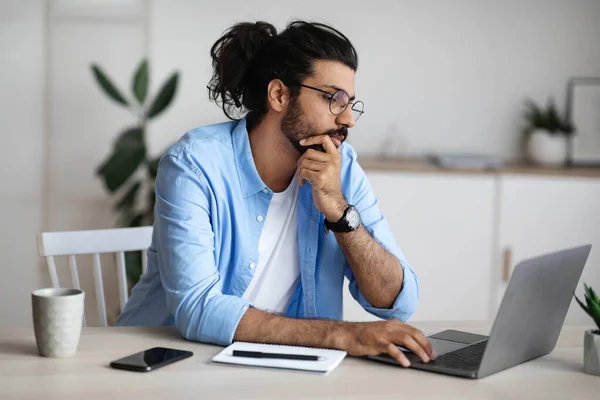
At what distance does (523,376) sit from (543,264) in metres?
0.21

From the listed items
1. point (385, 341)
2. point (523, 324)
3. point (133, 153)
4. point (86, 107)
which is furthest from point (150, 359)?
point (86, 107)

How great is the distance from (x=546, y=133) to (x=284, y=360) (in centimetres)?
304

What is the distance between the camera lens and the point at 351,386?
135 cm

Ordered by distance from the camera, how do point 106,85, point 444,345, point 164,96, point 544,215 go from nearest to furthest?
point 444,345, point 106,85, point 164,96, point 544,215

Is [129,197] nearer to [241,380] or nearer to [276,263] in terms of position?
[276,263]

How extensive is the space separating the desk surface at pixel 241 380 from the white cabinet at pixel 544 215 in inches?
93.1

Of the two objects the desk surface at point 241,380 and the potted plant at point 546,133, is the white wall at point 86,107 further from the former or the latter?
the desk surface at point 241,380

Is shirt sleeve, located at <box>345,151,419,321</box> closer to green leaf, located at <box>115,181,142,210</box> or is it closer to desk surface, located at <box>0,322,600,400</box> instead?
desk surface, located at <box>0,322,600,400</box>

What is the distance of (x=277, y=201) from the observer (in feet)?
6.81

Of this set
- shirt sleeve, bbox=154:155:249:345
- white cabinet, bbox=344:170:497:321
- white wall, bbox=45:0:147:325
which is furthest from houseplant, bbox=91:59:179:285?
shirt sleeve, bbox=154:155:249:345

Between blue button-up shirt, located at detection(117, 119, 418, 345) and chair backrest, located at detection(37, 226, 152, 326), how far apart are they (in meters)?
0.10

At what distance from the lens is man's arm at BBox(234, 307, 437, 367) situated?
151 cm

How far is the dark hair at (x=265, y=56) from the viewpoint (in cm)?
205

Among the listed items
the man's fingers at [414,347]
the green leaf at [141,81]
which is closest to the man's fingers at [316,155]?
the man's fingers at [414,347]
